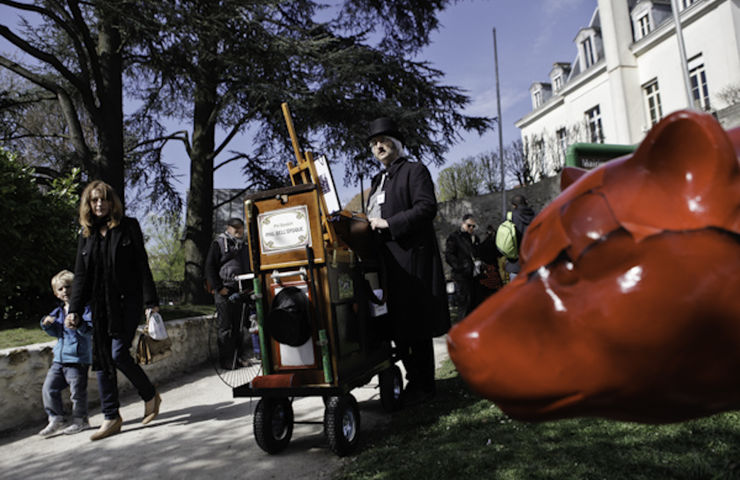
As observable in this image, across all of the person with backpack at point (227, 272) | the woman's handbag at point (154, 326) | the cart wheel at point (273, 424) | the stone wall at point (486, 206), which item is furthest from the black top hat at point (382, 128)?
the stone wall at point (486, 206)

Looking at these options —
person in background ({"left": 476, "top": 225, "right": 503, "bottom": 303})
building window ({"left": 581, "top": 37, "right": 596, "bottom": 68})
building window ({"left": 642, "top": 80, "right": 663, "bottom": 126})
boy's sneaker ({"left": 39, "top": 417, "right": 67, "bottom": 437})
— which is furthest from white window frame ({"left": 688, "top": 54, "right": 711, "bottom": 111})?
boy's sneaker ({"left": 39, "top": 417, "right": 67, "bottom": 437})

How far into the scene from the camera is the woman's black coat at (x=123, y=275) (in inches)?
151

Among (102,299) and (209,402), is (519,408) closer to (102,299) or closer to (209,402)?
(102,299)

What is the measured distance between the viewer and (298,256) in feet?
10.2

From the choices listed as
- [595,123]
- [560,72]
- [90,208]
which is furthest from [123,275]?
[560,72]

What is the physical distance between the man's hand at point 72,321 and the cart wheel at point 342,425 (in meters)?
2.26

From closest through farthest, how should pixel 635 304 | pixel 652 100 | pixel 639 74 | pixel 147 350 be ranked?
pixel 635 304 → pixel 147 350 → pixel 652 100 → pixel 639 74

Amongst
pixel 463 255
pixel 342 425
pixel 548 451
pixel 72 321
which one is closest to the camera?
pixel 548 451

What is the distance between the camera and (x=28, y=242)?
620cm

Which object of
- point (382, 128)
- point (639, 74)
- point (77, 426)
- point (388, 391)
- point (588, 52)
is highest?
point (588, 52)

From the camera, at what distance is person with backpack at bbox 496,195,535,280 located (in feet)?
15.8

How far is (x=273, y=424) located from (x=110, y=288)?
173 centimetres

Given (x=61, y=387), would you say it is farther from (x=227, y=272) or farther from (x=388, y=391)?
(x=388, y=391)

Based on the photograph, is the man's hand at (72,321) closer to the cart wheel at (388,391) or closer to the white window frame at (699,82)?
the cart wheel at (388,391)
